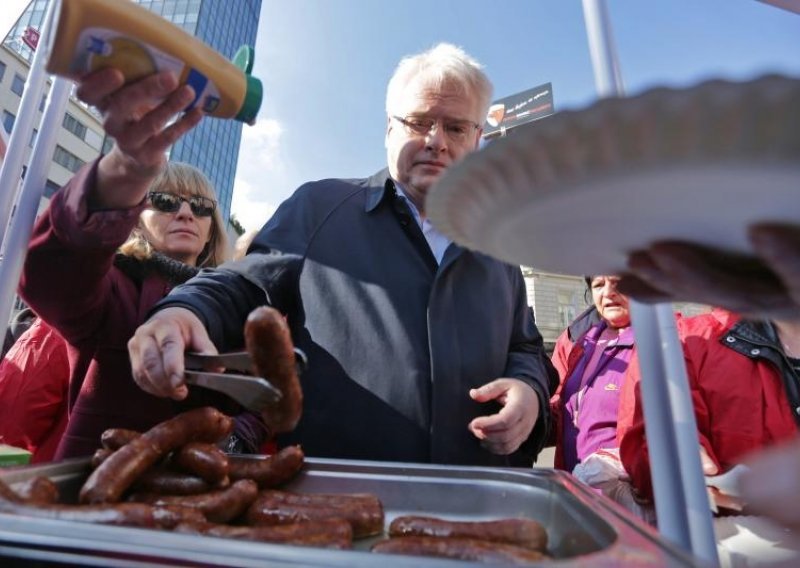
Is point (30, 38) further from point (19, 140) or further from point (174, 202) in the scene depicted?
point (19, 140)

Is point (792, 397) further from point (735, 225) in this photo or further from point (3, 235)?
point (3, 235)

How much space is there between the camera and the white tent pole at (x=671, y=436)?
0.94 metres

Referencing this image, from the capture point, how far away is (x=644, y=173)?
1.61 ft

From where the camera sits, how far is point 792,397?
6.41 ft

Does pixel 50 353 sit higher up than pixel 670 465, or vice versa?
pixel 50 353

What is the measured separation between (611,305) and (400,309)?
204 cm

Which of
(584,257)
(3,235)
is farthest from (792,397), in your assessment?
(3,235)

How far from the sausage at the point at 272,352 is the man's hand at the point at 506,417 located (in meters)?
0.62

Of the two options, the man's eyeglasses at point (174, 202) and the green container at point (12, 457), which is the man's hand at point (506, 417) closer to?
the green container at point (12, 457)

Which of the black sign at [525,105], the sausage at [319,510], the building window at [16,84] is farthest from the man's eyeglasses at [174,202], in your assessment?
the building window at [16,84]

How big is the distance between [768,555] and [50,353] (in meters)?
3.11

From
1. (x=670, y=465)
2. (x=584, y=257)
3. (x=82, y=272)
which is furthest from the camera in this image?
(x=82, y=272)

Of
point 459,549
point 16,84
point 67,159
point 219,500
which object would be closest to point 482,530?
point 459,549

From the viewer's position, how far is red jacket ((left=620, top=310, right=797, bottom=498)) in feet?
6.43
